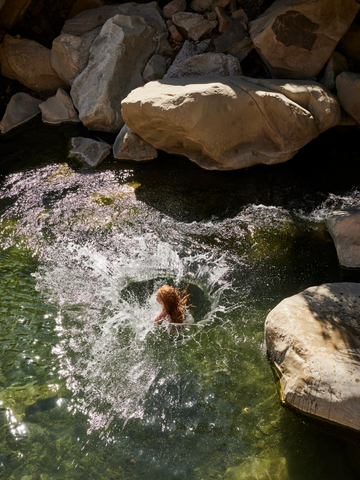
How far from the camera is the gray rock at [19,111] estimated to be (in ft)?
27.8

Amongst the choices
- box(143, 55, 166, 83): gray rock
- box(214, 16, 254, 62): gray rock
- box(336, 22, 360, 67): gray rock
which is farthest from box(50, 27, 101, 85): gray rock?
box(336, 22, 360, 67): gray rock

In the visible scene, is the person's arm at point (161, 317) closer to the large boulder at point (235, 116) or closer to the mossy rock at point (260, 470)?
the mossy rock at point (260, 470)

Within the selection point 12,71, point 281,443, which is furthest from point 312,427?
point 12,71

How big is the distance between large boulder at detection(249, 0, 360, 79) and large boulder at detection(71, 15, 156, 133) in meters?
→ 2.65

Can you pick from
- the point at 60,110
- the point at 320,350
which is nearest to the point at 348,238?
the point at 320,350

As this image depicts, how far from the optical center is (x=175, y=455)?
3.02 metres

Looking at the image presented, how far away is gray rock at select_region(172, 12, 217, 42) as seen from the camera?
8172mm

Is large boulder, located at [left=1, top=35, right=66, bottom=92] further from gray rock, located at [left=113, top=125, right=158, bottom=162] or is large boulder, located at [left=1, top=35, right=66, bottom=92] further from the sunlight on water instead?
the sunlight on water

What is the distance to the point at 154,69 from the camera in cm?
811

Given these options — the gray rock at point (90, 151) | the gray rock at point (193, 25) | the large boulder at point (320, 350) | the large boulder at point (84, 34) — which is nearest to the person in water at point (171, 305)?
the large boulder at point (320, 350)

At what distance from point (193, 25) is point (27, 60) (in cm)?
419

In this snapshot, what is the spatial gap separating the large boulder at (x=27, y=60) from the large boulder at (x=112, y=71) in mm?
1387

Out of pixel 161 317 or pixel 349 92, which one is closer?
pixel 161 317

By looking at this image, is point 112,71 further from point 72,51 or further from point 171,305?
point 171,305
